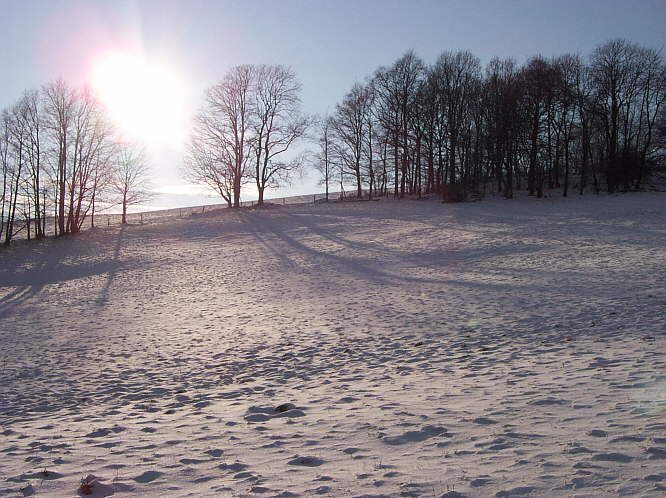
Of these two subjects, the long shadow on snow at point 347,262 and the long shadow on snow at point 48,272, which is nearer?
the long shadow on snow at point 347,262

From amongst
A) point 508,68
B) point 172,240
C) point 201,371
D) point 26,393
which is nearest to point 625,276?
point 201,371

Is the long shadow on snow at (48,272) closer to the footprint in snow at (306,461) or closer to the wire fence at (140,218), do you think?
the wire fence at (140,218)

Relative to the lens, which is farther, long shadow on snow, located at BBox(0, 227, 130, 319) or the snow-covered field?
long shadow on snow, located at BBox(0, 227, 130, 319)

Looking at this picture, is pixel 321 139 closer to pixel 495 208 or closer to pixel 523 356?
pixel 495 208

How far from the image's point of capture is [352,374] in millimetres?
9812

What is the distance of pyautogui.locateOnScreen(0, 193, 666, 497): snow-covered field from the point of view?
5.31 metres

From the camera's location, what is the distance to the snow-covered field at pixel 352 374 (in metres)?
5.31

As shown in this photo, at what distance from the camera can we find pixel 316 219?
4172 cm

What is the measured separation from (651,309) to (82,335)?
15579mm

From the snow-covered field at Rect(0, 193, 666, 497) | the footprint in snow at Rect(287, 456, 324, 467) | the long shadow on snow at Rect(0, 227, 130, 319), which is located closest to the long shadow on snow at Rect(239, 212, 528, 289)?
the snow-covered field at Rect(0, 193, 666, 497)

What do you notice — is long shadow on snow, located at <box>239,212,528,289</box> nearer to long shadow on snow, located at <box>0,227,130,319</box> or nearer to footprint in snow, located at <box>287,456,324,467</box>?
long shadow on snow, located at <box>0,227,130,319</box>

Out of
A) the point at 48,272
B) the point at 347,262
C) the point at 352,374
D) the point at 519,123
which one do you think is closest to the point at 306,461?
the point at 352,374

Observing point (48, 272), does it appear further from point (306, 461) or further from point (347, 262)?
point (306, 461)

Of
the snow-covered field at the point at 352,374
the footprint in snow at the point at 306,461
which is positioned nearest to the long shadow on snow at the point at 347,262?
the snow-covered field at the point at 352,374
